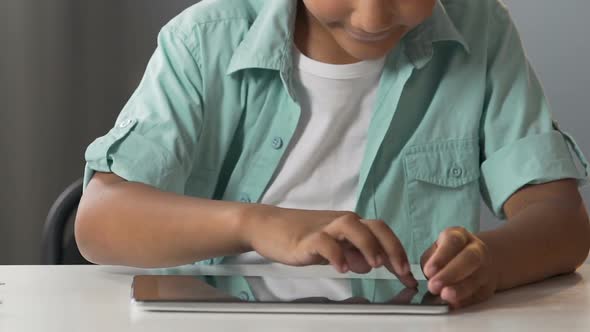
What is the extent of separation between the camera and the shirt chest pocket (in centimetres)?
107

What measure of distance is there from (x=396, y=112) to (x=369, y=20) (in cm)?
20

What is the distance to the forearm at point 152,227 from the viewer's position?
0.87 metres

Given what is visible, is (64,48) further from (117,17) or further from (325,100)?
(325,100)

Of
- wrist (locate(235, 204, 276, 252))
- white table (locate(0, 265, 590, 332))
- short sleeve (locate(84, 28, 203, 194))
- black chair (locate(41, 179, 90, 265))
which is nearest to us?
white table (locate(0, 265, 590, 332))

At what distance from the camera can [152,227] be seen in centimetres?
89

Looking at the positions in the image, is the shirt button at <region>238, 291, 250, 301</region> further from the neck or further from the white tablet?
the neck

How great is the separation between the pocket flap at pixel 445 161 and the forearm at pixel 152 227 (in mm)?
259

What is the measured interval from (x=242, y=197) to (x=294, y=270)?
0.58 feet

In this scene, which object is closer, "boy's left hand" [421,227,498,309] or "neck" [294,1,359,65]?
"boy's left hand" [421,227,498,309]

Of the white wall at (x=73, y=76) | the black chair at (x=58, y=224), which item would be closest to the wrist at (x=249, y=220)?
the black chair at (x=58, y=224)

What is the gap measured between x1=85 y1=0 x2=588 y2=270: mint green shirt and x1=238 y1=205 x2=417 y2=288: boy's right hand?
213 mm

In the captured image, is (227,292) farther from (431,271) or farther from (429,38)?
(429,38)

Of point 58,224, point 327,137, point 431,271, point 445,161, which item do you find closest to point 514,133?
point 445,161

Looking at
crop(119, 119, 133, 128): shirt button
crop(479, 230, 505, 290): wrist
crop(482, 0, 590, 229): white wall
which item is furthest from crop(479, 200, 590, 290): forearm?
crop(482, 0, 590, 229): white wall
